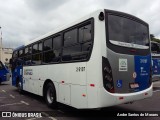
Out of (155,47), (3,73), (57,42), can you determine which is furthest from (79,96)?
(3,73)

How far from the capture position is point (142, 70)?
273 inches

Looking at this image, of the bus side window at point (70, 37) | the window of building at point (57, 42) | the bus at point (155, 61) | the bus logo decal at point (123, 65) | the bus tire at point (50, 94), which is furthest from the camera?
the bus at point (155, 61)

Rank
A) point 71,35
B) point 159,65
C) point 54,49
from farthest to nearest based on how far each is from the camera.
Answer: point 159,65, point 54,49, point 71,35

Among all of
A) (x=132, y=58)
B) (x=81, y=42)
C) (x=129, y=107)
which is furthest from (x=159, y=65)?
(x=81, y=42)

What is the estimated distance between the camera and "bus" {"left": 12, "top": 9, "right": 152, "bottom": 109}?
591 cm

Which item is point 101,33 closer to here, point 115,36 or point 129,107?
point 115,36

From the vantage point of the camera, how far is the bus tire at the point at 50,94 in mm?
8231

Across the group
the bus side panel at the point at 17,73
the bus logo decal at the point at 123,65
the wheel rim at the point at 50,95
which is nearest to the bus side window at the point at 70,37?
the bus logo decal at the point at 123,65

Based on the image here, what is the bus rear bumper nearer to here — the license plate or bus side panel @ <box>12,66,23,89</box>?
the license plate

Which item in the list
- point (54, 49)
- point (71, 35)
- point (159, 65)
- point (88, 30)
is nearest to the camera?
point (88, 30)

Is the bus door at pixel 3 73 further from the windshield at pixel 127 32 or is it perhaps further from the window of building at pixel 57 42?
the windshield at pixel 127 32

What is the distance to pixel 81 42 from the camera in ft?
21.7

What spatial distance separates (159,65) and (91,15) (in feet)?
28.5

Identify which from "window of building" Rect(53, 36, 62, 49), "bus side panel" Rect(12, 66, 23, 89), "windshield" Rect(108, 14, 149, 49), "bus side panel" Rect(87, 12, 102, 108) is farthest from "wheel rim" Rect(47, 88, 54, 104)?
"bus side panel" Rect(12, 66, 23, 89)
